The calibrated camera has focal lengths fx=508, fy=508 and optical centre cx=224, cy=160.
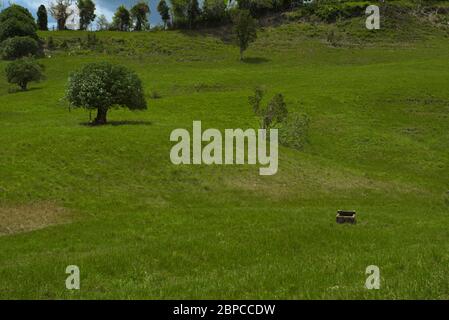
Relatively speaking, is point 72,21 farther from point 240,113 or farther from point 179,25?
point 240,113

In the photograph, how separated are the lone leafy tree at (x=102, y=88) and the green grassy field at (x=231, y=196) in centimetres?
281

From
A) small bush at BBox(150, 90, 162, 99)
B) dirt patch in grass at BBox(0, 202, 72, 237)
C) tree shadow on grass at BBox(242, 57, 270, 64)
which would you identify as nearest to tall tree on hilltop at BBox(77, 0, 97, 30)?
tree shadow on grass at BBox(242, 57, 270, 64)

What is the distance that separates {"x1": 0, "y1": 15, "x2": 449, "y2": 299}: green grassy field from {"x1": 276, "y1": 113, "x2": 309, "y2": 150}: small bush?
3.24m

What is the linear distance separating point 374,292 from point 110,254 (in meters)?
11.5

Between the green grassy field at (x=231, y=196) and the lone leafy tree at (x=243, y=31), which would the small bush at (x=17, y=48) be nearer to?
the green grassy field at (x=231, y=196)

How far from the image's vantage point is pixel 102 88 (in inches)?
2094

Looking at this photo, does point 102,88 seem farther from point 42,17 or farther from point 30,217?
point 42,17

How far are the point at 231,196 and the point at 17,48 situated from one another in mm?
98991

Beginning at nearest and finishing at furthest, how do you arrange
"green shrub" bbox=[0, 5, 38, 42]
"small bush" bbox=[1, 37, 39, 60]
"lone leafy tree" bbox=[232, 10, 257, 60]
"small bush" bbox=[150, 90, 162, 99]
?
"small bush" bbox=[150, 90, 162, 99], "small bush" bbox=[1, 37, 39, 60], "lone leafy tree" bbox=[232, 10, 257, 60], "green shrub" bbox=[0, 5, 38, 42]

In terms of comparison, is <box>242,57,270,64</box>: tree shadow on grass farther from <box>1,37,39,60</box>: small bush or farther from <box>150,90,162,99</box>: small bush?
<box>1,37,39,60</box>: small bush

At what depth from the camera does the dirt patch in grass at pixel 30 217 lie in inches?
1110

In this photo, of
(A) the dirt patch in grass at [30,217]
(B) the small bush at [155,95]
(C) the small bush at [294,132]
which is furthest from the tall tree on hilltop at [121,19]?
(A) the dirt patch in grass at [30,217]

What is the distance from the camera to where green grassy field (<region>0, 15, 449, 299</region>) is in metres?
15.2

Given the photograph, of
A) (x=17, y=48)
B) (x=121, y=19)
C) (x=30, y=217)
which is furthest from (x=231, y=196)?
(x=121, y=19)
